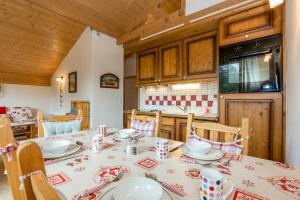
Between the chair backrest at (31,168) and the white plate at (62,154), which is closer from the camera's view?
the chair backrest at (31,168)

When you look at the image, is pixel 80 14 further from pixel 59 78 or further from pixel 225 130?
pixel 225 130

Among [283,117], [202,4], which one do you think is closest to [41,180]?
[283,117]

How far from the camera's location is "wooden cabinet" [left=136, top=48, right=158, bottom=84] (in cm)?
310

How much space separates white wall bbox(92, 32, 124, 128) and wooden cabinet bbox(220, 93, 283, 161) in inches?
97.3

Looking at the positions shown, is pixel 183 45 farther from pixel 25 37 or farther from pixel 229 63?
pixel 25 37

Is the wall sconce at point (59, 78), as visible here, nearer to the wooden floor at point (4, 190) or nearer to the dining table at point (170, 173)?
the wooden floor at point (4, 190)

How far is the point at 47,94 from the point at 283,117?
18.9 ft

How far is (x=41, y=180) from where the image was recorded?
301 millimetres

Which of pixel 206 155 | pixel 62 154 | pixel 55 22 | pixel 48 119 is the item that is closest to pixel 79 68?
pixel 55 22

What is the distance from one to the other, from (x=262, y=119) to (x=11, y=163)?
2074 mm

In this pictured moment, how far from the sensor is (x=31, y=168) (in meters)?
0.33

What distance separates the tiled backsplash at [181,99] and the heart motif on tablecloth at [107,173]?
220 cm

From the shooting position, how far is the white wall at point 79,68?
3297 mm

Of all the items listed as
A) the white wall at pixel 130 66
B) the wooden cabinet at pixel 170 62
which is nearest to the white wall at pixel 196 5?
the wooden cabinet at pixel 170 62
